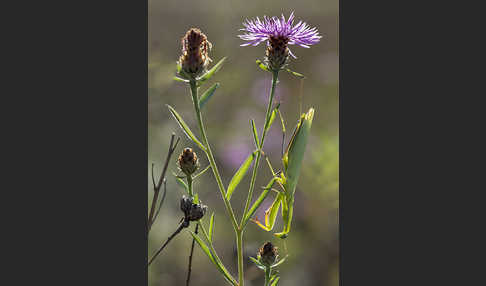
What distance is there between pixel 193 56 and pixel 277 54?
0.22 metres

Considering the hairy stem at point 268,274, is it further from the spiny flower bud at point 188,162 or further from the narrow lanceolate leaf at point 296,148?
the spiny flower bud at point 188,162

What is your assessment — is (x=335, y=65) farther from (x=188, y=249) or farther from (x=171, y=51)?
(x=188, y=249)

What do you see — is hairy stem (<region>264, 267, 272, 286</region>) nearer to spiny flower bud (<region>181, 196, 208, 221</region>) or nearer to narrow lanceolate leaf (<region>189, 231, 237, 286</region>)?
narrow lanceolate leaf (<region>189, 231, 237, 286</region>)

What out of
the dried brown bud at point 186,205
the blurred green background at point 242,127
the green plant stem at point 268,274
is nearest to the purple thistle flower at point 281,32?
the blurred green background at point 242,127

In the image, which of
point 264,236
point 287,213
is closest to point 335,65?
point 287,213

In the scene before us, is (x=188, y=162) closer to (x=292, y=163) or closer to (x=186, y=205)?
(x=186, y=205)

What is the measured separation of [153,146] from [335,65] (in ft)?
2.04

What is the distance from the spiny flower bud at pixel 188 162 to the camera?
4.76ft

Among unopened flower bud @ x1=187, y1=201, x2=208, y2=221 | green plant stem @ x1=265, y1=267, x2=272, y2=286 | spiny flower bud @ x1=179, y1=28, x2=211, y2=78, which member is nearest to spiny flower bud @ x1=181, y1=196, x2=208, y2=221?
unopened flower bud @ x1=187, y1=201, x2=208, y2=221

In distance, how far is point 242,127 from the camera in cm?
196

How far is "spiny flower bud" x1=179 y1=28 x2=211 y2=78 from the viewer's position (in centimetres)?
133

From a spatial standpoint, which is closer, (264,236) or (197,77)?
(197,77)

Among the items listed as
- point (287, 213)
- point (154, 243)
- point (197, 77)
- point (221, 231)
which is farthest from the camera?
point (221, 231)

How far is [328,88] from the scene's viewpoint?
6.38ft
